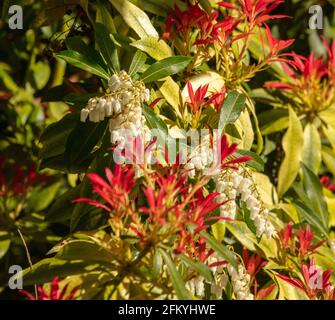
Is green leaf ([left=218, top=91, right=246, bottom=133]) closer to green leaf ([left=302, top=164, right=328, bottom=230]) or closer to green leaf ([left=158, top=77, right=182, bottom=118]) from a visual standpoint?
green leaf ([left=158, top=77, right=182, bottom=118])

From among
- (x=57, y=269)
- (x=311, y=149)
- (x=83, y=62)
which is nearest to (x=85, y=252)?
(x=57, y=269)

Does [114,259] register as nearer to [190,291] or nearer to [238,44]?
[190,291]

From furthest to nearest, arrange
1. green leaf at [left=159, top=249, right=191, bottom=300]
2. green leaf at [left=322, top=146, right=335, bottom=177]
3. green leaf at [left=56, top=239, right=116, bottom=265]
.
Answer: green leaf at [left=322, top=146, right=335, bottom=177] < green leaf at [left=56, top=239, right=116, bottom=265] < green leaf at [left=159, top=249, right=191, bottom=300]

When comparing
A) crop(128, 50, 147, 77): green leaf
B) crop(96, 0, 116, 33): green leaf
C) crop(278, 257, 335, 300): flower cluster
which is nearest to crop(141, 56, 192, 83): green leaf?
crop(128, 50, 147, 77): green leaf

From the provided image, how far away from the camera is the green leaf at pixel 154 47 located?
4.19 feet

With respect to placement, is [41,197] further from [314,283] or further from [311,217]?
[314,283]

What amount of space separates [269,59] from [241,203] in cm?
29

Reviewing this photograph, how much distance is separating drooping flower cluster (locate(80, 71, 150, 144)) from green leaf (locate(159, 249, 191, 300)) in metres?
0.19

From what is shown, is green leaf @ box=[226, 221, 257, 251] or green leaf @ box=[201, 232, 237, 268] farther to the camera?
green leaf @ box=[226, 221, 257, 251]

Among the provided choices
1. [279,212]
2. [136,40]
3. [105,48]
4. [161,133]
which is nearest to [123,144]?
[161,133]

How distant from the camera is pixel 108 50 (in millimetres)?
1240

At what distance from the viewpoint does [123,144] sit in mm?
1084

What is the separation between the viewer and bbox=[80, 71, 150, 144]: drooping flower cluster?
43.3 inches

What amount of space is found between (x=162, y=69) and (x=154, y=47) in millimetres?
80
